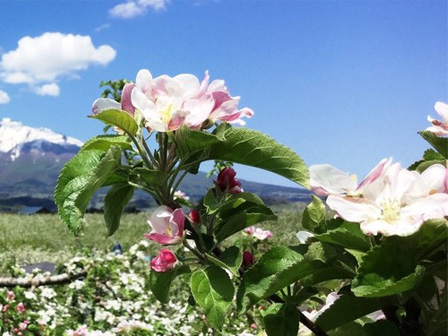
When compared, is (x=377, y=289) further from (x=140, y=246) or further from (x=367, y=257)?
(x=140, y=246)

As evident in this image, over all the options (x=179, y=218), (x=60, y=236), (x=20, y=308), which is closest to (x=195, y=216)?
(x=179, y=218)

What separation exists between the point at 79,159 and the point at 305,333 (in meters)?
0.50

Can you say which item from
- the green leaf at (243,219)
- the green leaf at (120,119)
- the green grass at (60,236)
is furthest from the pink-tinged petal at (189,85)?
the green grass at (60,236)

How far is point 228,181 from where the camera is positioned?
1.11 m

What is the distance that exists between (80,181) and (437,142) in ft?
2.00

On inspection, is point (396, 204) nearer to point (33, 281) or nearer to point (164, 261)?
point (164, 261)

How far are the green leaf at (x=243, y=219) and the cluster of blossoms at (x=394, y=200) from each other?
0.19 metres

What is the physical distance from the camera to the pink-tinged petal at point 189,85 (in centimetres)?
107

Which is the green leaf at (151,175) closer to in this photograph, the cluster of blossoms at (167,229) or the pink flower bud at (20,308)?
the cluster of blossoms at (167,229)

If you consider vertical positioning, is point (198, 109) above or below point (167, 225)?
above

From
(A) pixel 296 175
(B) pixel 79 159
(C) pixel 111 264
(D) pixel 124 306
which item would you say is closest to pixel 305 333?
A: (A) pixel 296 175

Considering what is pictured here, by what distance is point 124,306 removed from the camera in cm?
406

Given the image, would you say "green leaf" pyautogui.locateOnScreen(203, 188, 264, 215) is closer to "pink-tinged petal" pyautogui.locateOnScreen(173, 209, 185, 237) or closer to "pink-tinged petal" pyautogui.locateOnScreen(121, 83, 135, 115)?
"pink-tinged petal" pyautogui.locateOnScreen(173, 209, 185, 237)

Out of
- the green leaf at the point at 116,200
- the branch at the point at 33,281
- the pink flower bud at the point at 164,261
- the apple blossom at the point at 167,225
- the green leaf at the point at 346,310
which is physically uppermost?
the green leaf at the point at 116,200
